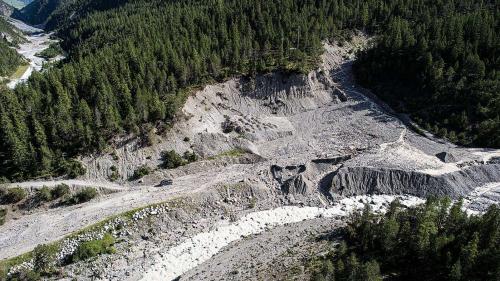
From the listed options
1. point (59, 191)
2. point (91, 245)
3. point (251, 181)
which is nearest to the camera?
point (91, 245)

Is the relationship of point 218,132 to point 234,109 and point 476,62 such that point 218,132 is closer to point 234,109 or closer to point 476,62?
point 234,109

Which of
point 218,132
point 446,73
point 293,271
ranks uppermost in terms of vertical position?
point 446,73

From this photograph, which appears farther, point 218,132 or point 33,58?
point 33,58

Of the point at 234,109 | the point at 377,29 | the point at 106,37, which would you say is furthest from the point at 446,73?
the point at 106,37

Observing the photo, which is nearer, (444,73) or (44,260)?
(44,260)

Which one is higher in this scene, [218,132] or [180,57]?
[180,57]

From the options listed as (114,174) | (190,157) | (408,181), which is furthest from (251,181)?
(408,181)

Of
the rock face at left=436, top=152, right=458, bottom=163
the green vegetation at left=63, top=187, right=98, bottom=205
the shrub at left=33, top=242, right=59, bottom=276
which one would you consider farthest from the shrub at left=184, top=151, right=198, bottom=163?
the rock face at left=436, top=152, right=458, bottom=163

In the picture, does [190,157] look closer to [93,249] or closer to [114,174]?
[114,174]
